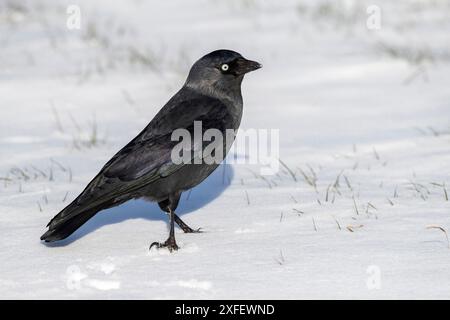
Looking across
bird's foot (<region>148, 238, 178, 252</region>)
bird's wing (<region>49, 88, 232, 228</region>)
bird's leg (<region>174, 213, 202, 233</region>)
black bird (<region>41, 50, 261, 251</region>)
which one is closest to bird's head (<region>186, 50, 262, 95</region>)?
black bird (<region>41, 50, 261, 251</region>)

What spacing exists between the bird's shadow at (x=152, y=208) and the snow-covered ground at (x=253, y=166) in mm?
24

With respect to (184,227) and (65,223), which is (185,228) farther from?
(65,223)

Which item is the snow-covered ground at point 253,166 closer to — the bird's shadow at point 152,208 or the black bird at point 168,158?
the bird's shadow at point 152,208

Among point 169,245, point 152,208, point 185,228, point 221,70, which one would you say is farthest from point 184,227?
point 221,70

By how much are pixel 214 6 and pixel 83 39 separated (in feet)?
10.6

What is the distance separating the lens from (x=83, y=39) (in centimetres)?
1142

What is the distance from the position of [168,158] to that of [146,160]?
0.13m

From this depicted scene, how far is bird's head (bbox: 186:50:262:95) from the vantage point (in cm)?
559

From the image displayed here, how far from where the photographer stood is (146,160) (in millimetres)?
4969

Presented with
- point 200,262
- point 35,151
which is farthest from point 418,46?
point 200,262

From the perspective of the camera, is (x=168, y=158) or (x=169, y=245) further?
(x=168, y=158)

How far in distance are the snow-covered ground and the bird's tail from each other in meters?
0.10

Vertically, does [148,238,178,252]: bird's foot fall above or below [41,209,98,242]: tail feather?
below

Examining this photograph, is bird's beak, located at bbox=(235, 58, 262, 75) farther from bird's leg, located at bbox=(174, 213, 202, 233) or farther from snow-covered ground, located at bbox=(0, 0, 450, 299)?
bird's leg, located at bbox=(174, 213, 202, 233)
